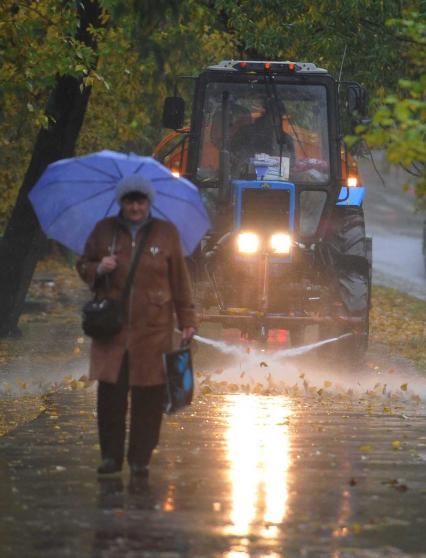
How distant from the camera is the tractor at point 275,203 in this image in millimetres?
16219

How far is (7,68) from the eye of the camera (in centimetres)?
1567

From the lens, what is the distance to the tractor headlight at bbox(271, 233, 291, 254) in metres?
16.3

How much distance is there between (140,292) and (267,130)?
7.62m

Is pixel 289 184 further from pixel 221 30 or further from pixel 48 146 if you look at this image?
pixel 221 30

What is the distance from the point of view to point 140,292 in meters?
9.30

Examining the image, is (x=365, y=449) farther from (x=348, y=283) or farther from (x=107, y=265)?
(x=348, y=283)

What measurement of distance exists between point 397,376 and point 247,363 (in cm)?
169

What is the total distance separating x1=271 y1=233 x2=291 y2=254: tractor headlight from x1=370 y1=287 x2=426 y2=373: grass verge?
2.08 meters

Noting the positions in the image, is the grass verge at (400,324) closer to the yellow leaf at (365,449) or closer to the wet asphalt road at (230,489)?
the wet asphalt road at (230,489)

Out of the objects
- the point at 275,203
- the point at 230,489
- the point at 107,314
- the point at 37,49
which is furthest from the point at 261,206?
the point at 230,489

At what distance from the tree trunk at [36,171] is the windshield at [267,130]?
3160 millimetres

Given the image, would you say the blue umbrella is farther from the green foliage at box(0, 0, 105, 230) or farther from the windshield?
the windshield

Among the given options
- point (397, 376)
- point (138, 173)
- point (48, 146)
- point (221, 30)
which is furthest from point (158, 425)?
point (221, 30)

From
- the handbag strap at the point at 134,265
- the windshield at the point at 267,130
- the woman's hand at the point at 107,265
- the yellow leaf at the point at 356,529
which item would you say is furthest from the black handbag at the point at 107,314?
the windshield at the point at 267,130
